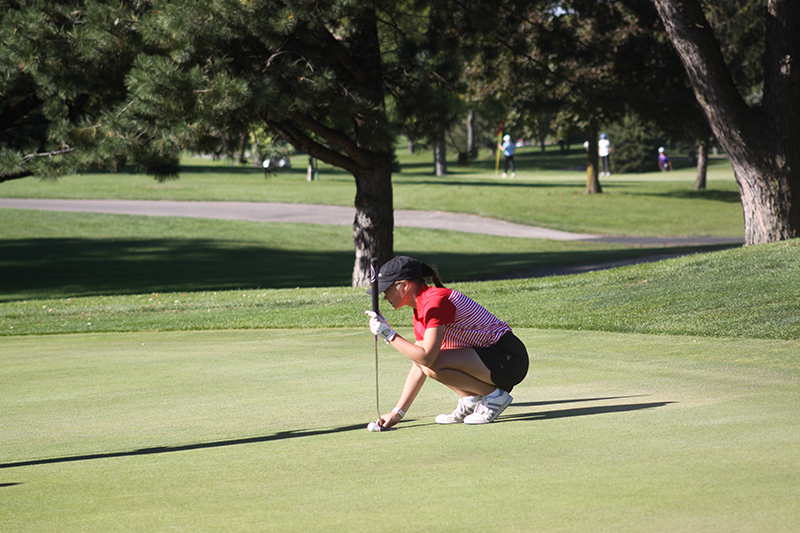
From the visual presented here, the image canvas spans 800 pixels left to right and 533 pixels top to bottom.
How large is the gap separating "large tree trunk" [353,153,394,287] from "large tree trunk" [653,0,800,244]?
245 inches

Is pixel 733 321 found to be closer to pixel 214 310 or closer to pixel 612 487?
pixel 612 487

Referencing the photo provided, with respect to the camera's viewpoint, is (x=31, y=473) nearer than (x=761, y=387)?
Yes

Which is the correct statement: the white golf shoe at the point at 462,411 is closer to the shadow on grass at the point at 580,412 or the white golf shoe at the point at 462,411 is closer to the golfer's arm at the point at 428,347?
the shadow on grass at the point at 580,412

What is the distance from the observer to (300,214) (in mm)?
35656

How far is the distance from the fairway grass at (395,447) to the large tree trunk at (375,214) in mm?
9125

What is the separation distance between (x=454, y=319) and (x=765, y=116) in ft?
40.5

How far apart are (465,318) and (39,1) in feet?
42.7

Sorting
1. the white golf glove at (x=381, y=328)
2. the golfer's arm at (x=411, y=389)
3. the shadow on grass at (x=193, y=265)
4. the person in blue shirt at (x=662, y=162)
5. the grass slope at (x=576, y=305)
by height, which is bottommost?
the shadow on grass at (x=193, y=265)

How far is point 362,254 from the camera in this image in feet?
59.6

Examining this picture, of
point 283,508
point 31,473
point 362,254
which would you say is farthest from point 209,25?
point 283,508

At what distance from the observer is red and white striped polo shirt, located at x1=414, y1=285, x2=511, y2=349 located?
562 cm

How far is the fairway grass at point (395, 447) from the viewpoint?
12.5ft

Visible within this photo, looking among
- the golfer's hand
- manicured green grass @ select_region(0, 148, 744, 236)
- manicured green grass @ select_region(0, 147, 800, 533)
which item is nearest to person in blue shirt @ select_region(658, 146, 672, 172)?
manicured green grass @ select_region(0, 148, 744, 236)

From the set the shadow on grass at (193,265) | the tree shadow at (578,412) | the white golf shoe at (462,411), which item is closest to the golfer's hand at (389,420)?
the white golf shoe at (462,411)
